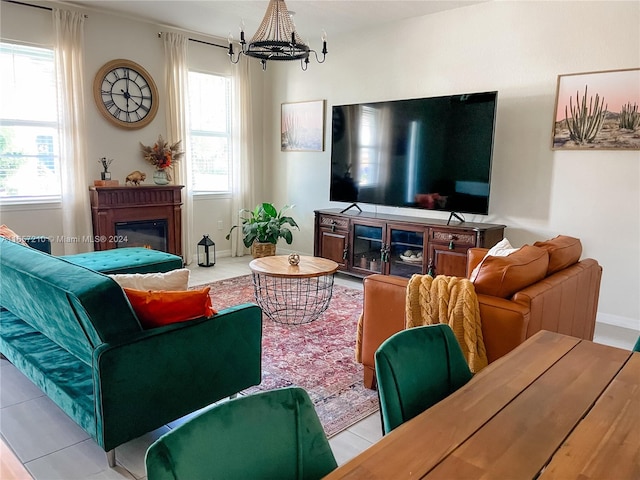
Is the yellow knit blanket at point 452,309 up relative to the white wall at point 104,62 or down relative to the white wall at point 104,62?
down

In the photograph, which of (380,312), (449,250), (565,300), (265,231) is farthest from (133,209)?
(565,300)

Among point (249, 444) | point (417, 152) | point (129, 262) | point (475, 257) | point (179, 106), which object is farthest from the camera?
point (179, 106)

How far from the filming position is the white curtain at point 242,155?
636cm

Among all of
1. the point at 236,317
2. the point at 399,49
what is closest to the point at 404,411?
the point at 236,317

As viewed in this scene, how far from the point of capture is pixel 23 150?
475cm

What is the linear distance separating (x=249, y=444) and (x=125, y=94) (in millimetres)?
5309

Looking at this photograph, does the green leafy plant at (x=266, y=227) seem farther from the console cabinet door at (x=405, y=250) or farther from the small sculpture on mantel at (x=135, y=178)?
the console cabinet door at (x=405, y=250)

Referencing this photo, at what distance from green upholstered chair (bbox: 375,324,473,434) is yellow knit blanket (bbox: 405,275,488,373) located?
0.75m

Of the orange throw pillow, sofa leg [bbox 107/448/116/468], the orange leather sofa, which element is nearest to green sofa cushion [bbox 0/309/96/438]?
sofa leg [bbox 107/448/116/468]

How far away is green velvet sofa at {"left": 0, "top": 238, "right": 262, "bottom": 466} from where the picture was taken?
6.22ft

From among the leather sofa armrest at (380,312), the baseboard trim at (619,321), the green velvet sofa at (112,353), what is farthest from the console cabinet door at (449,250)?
the green velvet sofa at (112,353)

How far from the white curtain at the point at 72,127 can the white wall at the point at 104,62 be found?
0.10 m

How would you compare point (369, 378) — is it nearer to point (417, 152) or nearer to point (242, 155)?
point (417, 152)

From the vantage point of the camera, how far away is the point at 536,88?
4289 millimetres
